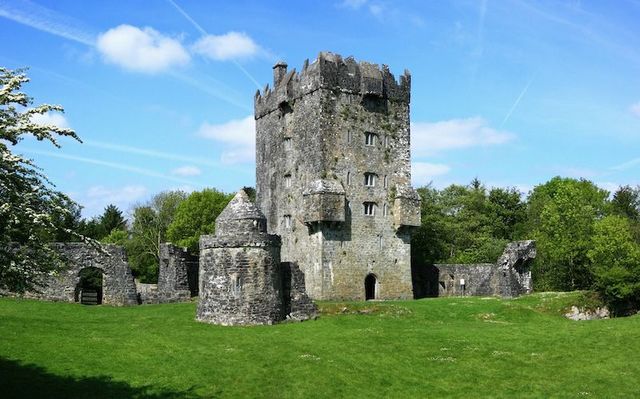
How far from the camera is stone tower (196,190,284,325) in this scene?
3375 cm

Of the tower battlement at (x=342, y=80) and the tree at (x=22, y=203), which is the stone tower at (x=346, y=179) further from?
the tree at (x=22, y=203)

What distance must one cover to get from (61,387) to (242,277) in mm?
14366

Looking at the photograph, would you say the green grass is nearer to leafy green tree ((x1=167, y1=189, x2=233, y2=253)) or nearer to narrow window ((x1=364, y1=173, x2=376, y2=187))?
narrow window ((x1=364, y1=173, x2=376, y2=187))

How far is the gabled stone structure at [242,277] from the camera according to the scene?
33781 mm

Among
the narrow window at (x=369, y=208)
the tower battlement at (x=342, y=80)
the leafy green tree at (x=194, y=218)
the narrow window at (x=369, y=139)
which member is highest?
the tower battlement at (x=342, y=80)

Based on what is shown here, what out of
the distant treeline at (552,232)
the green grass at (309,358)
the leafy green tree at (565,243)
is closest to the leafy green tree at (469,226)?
the distant treeline at (552,232)

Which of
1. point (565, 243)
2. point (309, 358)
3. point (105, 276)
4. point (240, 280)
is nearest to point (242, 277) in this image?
point (240, 280)

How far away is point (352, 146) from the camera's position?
50.7 metres

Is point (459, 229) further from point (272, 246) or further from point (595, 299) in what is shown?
point (272, 246)

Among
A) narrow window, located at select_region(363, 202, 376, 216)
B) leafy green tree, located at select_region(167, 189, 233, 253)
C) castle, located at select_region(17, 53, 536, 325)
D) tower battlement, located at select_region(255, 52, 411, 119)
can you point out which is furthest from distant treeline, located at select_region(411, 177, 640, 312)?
leafy green tree, located at select_region(167, 189, 233, 253)

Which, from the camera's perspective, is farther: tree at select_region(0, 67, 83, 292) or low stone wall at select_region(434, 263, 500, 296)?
low stone wall at select_region(434, 263, 500, 296)

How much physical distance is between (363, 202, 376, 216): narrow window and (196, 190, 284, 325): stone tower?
53.5 feet

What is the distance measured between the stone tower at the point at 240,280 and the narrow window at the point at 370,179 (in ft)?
55.2

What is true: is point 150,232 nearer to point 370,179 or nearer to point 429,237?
point 429,237
